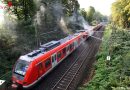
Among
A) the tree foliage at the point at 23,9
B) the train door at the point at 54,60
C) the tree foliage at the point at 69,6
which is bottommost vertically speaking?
the train door at the point at 54,60

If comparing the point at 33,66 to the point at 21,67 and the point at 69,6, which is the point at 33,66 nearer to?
the point at 21,67

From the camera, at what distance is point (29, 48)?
26.9 m

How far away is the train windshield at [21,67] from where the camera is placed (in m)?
16.6

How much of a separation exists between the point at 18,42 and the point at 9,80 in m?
8.22

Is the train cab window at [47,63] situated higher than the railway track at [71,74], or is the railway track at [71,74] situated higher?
the train cab window at [47,63]

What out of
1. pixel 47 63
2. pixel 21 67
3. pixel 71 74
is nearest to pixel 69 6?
pixel 71 74

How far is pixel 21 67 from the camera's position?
17.1m

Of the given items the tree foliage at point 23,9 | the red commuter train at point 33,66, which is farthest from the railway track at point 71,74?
the tree foliage at point 23,9

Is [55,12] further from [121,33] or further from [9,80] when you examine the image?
[9,80]

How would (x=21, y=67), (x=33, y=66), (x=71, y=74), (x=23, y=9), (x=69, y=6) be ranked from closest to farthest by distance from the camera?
(x=33, y=66)
(x=21, y=67)
(x=71, y=74)
(x=23, y=9)
(x=69, y=6)

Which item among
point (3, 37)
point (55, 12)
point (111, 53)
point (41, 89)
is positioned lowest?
point (41, 89)

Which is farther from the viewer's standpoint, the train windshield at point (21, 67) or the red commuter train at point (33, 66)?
the train windshield at point (21, 67)

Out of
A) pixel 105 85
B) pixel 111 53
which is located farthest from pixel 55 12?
pixel 105 85

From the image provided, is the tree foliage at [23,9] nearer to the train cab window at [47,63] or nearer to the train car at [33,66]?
the train car at [33,66]
